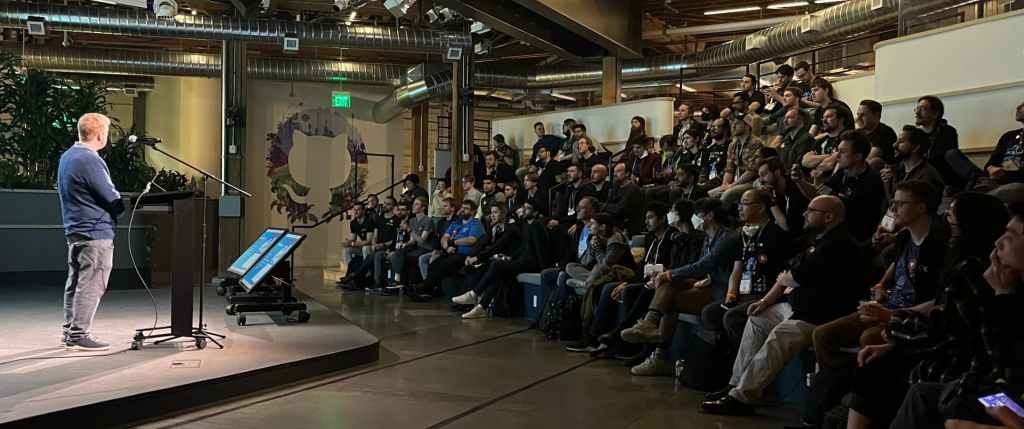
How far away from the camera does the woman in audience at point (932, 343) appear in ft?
10.3

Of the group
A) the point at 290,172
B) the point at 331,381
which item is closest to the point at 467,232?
the point at 331,381

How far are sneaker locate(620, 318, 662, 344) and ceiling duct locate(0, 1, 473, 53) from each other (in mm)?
7758

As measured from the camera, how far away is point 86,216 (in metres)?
5.09

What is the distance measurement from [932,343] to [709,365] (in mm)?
2065

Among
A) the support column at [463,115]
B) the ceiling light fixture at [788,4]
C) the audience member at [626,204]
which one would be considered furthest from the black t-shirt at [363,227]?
the ceiling light fixture at [788,4]

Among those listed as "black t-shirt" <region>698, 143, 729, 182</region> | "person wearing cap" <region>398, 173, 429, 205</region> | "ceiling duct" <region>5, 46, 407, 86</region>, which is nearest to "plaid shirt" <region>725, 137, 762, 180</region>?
"black t-shirt" <region>698, 143, 729, 182</region>

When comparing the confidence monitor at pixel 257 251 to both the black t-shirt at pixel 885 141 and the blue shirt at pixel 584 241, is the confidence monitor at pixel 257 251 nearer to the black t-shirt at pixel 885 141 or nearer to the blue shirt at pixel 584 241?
the blue shirt at pixel 584 241

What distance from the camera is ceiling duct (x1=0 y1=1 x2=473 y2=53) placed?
38.1ft

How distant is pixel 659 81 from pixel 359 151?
18.4ft

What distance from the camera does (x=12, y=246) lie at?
10.2m

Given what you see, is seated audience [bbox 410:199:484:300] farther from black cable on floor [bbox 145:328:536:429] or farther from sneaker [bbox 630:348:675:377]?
sneaker [bbox 630:348:675:377]

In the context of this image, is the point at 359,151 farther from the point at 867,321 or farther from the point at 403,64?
the point at 867,321

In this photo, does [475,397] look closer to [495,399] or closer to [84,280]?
[495,399]

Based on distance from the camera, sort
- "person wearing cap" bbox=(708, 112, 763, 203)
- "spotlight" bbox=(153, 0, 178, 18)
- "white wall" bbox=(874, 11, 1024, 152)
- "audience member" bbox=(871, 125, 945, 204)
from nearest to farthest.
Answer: "audience member" bbox=(871, 125, 945, 204) < "white wall" bbox=(874, 11, 1024, 152) < "person wearing cap" bbox=(708, 112, 763, 203) < "spotlight" bbox=(153, 0, 178, 18)
